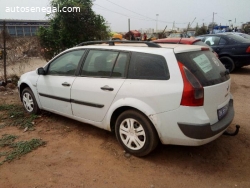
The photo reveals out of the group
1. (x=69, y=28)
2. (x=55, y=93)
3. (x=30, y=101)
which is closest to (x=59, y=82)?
(x=55, y=93)

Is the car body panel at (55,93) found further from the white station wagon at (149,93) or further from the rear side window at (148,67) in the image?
the rear side window at (148,67)

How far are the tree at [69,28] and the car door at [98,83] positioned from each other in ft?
13.5

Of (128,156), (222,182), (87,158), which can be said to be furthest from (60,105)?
(222,182)

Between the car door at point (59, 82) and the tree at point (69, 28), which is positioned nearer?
the car door at point (59, 82)

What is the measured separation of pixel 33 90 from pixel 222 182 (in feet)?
11.9

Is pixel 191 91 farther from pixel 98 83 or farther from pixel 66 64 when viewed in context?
pixel 66 64

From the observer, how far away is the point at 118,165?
2959mm

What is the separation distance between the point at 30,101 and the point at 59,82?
1.20 m

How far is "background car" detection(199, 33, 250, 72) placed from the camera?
8367mm

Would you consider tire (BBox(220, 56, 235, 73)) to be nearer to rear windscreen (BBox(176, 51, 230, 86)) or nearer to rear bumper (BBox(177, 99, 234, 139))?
rear windscreen (BBox(176, 51, 230, 86))

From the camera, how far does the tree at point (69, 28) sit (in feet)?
23.6

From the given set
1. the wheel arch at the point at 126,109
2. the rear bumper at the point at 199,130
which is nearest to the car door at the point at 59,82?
the wheel arch at the point at 126,109

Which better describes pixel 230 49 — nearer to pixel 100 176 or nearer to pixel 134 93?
pixel 134 93

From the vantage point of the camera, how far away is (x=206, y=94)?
2.66m
